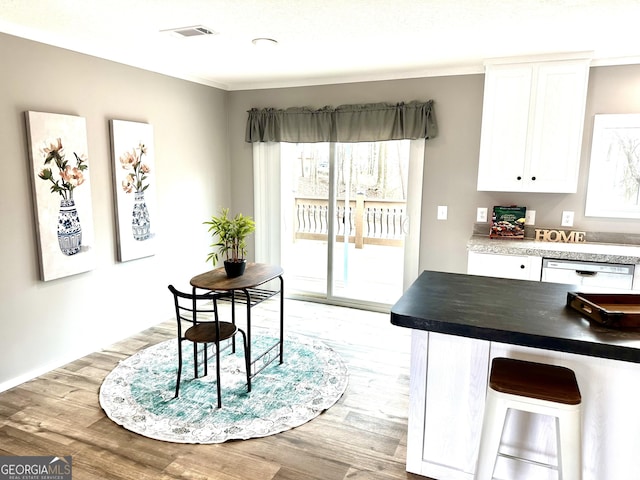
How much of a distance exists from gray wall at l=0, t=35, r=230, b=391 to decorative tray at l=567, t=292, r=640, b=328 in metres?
3.42

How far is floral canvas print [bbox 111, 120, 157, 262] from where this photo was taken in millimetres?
3693

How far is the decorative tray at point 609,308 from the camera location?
1.73 meters

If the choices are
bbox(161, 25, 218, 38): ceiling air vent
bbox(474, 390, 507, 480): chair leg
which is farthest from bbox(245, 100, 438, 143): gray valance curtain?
bbox(474, 390, 507, 480): chair leg

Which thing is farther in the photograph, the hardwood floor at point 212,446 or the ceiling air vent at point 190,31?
the ceiling air vent at point 190,31

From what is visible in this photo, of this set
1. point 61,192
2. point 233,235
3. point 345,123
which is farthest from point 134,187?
point 345,123

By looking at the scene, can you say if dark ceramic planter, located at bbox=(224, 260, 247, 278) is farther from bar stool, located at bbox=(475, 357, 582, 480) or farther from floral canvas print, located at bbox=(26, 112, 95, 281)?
bar stool, located at bbox=(475, 357, 582, 480)

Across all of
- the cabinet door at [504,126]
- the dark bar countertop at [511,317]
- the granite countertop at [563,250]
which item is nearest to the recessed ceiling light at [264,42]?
the cabinet door at [504,126]

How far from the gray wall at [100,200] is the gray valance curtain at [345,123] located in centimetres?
59

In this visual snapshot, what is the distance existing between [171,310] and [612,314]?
3916 millimetres

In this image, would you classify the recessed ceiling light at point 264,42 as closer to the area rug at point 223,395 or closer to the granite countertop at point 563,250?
the granite countertop at point 563,250

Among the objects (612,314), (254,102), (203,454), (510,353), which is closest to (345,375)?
(203,454)

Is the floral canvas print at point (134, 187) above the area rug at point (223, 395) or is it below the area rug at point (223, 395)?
above

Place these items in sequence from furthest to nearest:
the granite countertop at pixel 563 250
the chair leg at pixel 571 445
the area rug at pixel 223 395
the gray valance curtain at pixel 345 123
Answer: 1. the gray valance curtain at pixel 345 123
2. the granite countertop at pixel 563 250
3. the area rug at pixel 223 395
4. the chair leg at pixel 571 445

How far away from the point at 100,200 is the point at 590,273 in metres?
3.94
